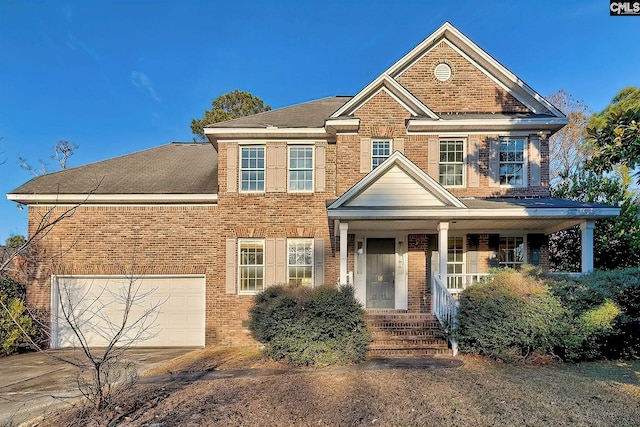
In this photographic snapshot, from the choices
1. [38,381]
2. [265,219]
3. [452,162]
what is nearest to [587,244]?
[452,162]

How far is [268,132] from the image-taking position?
1171 cm

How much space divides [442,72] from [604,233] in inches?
295

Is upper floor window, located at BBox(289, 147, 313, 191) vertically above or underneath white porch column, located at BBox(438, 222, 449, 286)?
above

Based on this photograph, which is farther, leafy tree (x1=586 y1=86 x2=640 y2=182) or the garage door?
the garage door

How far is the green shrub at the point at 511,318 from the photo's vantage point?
8.12 m

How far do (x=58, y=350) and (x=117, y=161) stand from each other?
19.7ft

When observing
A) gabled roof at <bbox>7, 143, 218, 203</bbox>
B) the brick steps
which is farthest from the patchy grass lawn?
gabled roof at <bbox>7, 143, 218, 203</bbox>

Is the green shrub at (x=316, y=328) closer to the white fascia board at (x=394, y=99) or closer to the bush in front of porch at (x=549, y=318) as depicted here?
the bush in front of porch at (x=549, y=318)

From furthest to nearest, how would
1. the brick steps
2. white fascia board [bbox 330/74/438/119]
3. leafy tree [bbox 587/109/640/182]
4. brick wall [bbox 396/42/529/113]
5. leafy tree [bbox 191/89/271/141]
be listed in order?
1. leafy tree [bbox 191/89/271/141]
2. brick wall [bbox 396/42/529/113]
3. white fascia board [bbox 330/74/438/119]
4. the brick steps
5. leafy tree [bbox 587/109/640/182]

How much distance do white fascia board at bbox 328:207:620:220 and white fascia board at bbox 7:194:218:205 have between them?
4.26 metres

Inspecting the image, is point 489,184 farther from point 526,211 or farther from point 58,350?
point 58,350

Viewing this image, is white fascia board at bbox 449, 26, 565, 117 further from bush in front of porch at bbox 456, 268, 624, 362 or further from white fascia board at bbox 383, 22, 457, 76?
bush in front of porch at bbox 456, 268, 624, 362

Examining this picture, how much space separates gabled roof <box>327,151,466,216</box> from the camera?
981 cm

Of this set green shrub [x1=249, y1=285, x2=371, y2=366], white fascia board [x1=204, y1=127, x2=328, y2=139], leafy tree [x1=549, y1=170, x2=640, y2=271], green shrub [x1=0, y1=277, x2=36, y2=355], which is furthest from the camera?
leafy tree [x1=549, y1=170, x2=640, y2=271]
